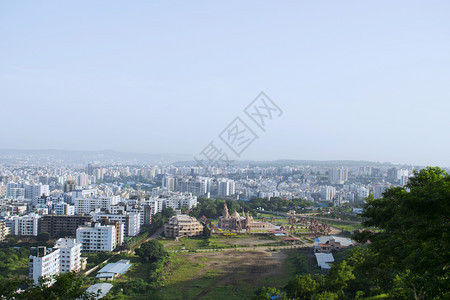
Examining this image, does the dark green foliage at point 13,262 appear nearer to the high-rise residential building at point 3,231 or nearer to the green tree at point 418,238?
the high-rise residential building at point 3,231

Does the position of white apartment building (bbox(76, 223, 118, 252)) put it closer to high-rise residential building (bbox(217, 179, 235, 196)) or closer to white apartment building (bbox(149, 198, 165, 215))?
white apartment building (bbox(149, 198, 165, 215))

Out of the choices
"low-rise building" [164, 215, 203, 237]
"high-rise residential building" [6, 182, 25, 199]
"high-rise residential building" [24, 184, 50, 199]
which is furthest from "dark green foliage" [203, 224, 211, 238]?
"high-rise residential building" [6, 182, 25, 199]

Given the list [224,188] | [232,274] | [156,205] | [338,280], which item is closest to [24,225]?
[156,205]

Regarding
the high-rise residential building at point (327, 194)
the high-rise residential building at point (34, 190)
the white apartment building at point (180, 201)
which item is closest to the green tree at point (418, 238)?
the white apartment building at point (180, 201)

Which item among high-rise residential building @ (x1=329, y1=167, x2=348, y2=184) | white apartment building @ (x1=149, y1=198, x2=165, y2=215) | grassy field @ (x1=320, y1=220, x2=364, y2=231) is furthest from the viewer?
high-rise residential building @ (x1=329, y1=167, x2=348, y2=184)

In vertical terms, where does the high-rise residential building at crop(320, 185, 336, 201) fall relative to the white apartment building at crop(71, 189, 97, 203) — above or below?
below
